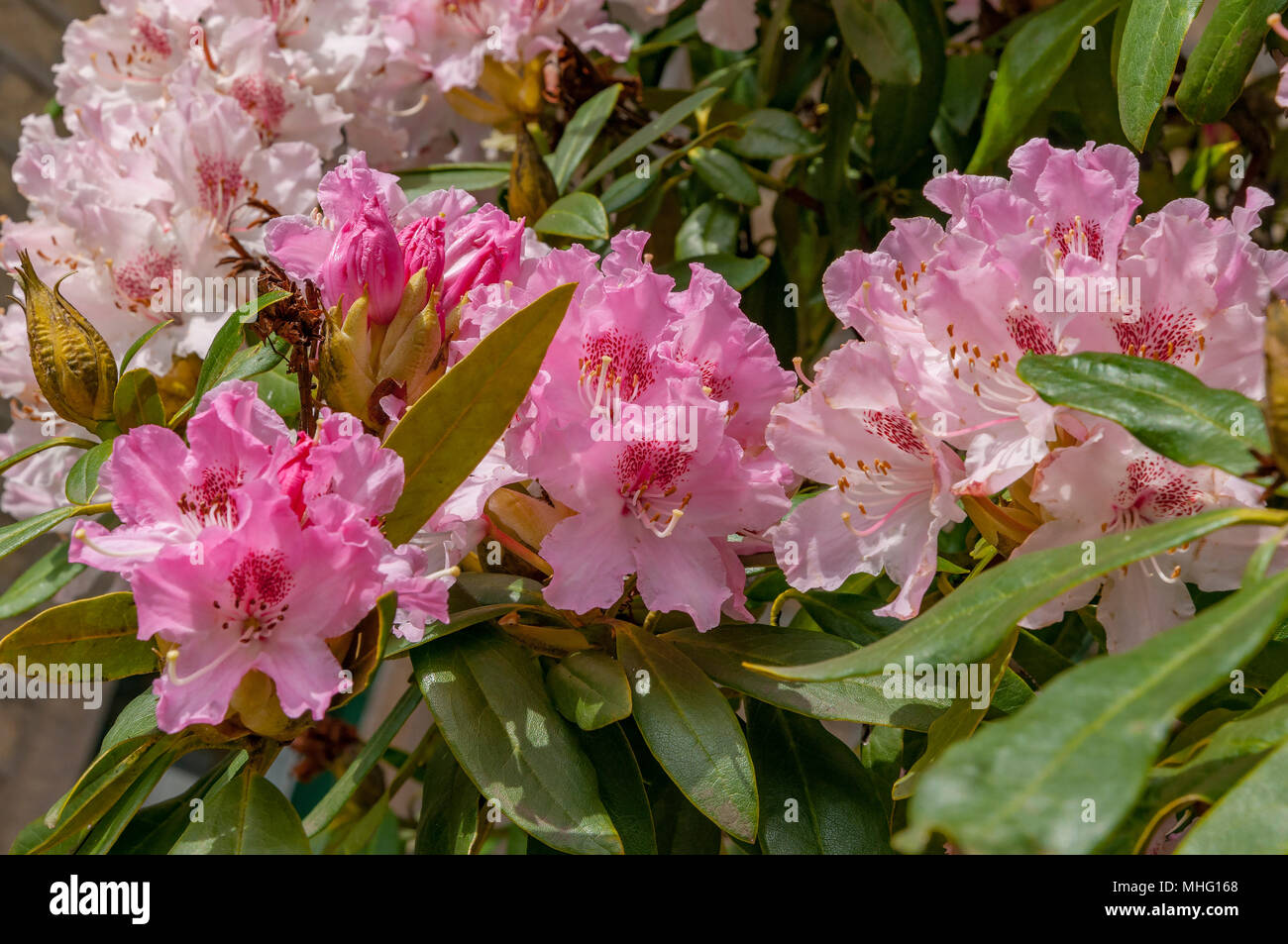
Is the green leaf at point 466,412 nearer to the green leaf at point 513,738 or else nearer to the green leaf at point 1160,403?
the green leaf at point 513,738

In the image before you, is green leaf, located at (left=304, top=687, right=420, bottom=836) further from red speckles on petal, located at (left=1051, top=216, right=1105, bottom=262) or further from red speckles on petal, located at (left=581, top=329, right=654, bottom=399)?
red speckles on petal, located at (left=1051, top=216, right=1105, bottom=262)

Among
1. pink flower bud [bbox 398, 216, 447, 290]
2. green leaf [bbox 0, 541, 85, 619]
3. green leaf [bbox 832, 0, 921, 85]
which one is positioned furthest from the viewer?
green leaf [bbox 832, 0, 921, 85]

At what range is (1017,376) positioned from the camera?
1.91ft

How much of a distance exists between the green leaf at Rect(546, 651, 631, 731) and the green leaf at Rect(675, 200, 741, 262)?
603 millimetres

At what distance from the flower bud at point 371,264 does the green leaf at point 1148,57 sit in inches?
17.3

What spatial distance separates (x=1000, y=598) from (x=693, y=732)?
202 millimetres

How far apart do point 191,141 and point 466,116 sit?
35 centimetres

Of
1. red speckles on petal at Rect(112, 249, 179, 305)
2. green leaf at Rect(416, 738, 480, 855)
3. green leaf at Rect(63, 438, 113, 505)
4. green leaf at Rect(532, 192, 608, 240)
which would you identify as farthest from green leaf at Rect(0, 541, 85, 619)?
green leaf at Rect(532, 192, 608, 240)

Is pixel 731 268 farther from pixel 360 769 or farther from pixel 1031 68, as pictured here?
pixel 360 769

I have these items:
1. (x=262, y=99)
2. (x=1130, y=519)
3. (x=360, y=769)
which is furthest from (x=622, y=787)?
(x=262, y=99)

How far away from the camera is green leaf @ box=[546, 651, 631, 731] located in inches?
23.1

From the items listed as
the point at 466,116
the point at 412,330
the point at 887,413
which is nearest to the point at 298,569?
the point at 412,330

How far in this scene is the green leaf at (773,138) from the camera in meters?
1.10
